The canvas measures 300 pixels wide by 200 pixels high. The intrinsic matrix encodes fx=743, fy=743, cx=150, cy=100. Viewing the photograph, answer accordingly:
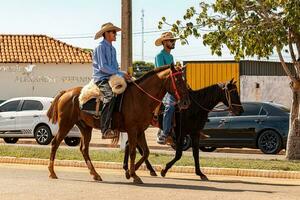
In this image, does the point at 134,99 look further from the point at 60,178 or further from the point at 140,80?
the point at 60,178

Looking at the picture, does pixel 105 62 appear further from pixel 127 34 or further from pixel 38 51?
pixel 38 51

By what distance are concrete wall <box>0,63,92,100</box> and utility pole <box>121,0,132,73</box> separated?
29.5 metres

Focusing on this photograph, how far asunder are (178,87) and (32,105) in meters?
14.4

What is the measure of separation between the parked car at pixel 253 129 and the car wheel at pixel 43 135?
606 cm

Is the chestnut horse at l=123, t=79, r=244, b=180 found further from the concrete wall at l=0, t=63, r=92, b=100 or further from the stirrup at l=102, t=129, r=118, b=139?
the concrete wall at l=0, t=63, r=92, b=100

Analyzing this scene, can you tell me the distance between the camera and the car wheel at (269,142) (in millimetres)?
22734

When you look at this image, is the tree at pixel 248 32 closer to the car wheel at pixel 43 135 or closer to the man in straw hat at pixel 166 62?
the man in straw hat at pixel 166 62

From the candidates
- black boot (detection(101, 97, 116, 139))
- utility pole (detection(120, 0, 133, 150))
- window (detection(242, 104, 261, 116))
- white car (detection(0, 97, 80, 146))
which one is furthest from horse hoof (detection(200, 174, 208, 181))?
Answer: white car (detection(0, 97, 80, 146))

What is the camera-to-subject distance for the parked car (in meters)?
22.8

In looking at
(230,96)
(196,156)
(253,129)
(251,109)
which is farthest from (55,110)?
(251,109)

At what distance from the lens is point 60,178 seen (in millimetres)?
15070

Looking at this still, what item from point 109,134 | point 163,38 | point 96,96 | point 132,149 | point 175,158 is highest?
point 163,38

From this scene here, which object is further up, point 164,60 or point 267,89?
point 164,60

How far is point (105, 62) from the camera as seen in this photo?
1457cm
